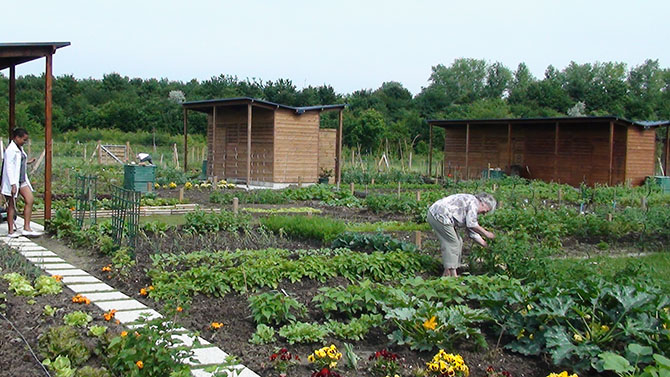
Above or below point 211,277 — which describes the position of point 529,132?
above

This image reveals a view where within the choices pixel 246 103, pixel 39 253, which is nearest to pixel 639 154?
pixel 246 103

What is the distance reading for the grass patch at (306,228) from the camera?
10.7m

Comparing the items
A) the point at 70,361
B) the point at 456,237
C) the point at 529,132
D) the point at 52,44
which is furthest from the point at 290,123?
the point at 70,361

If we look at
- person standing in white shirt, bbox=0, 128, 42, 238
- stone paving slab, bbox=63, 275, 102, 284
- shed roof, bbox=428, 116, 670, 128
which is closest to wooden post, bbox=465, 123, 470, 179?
shed roof, bbox=428, 116, 670, 128

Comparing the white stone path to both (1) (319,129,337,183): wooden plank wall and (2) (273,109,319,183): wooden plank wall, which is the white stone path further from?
(1) (319,129,337,183): wooden plank wall

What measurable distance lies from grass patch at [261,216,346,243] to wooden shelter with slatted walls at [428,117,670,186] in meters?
17.2

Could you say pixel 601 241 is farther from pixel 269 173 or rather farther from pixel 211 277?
pixel 269 173

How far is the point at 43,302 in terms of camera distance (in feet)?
21.6

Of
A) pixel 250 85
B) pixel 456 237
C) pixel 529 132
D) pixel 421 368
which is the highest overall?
pixel 250 85

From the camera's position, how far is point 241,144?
25.2 m

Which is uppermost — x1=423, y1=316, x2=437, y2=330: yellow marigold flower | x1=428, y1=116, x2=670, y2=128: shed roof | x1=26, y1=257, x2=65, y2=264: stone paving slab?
x1=428, y1=116, x2=670, y2=128: shed roof

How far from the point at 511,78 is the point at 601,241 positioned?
6680 cm

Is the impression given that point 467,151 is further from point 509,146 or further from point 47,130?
point 47,130

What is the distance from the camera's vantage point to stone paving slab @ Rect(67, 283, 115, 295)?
7.38 m
